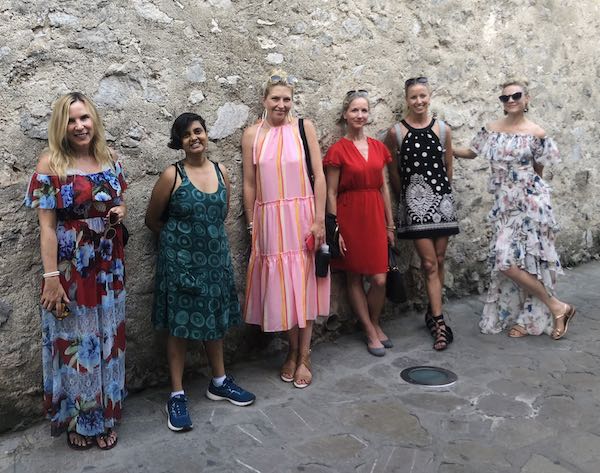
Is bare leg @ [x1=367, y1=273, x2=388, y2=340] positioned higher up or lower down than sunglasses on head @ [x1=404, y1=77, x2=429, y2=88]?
lower down

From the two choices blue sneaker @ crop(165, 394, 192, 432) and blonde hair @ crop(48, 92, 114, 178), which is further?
blue sneaker @ crop(165, 394, 192, 432)

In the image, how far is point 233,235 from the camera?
3484 mm

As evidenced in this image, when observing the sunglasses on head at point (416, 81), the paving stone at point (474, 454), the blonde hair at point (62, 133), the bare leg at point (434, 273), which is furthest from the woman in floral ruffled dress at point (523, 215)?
the blonde hair at point (62, 133)

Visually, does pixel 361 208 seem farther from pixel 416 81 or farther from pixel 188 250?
pixel 188 250

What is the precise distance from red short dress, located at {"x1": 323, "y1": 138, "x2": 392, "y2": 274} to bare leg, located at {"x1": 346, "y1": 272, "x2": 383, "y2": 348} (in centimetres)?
17

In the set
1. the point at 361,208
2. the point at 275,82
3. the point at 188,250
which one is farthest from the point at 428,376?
the point at 275,82

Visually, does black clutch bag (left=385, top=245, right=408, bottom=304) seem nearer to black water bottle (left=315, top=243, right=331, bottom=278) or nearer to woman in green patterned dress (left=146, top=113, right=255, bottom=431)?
black water bottle (left=315, top=243, right=331, bottom=278)

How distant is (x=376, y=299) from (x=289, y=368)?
2.76 ft

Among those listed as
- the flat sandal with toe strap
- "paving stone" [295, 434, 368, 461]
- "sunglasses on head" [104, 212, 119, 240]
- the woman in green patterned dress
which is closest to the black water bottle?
the woman in green patterned dress

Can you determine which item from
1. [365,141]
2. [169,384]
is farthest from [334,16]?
[169,384]

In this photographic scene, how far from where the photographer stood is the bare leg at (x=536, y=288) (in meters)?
3.93

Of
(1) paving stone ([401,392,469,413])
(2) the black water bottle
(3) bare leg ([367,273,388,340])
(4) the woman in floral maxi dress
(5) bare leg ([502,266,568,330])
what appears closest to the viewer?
(4) the woman in floral maxi dress

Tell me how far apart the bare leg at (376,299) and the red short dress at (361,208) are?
0.32 ft

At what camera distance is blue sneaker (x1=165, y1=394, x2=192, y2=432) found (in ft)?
9.25
